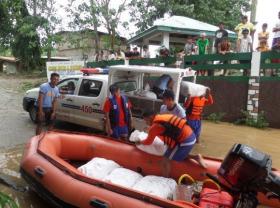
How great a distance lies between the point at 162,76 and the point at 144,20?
16478mm

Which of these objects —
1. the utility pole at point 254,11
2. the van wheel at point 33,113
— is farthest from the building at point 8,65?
the utility pole at point 254,11

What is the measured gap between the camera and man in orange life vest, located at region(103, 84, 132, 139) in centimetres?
746

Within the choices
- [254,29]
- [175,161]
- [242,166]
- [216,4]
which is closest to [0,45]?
[216,4]

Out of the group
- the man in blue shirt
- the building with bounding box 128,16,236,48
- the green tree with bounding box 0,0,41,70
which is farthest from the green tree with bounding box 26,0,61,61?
the man in blue shirt

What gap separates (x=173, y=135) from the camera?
18.5 ft

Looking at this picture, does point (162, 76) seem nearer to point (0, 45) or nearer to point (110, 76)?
point (110, 76)

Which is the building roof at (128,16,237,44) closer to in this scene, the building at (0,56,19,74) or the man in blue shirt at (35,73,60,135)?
the man in blue shirt at (35,73,60,135)

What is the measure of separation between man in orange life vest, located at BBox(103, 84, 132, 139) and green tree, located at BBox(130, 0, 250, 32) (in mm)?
16646

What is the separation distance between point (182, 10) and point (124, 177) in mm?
18737

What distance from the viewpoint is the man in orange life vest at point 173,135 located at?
5516 mm

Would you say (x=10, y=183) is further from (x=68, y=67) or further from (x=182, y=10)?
(x=182, y=10)

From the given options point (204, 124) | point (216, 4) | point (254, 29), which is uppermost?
point (216, 4)

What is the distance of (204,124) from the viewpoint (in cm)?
1180

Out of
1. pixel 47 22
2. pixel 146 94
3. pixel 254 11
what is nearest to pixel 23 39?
pixel 47 22
